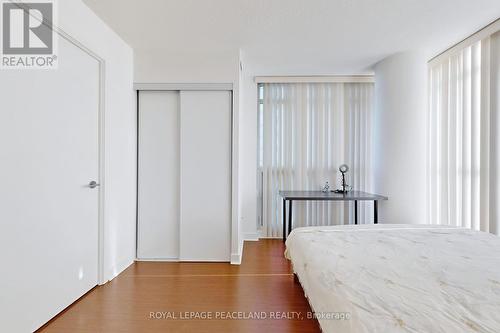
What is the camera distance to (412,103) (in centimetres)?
315

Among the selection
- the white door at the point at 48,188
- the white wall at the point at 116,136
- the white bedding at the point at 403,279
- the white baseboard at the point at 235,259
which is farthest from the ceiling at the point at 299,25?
Answer: the white baseboard at the point at 235,259

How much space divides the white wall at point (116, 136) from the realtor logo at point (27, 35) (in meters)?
0.24

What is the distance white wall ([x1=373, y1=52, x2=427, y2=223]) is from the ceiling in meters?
0.22

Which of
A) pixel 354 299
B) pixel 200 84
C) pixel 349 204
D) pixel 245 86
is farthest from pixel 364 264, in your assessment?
pixel 245 86

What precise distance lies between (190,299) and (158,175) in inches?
60.9

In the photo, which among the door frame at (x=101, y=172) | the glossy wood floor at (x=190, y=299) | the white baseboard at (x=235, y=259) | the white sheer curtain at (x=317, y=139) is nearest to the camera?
the glossy wood floor at (x=190, y=299)

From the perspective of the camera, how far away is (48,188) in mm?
1846

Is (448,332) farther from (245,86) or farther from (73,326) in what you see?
(245,86)

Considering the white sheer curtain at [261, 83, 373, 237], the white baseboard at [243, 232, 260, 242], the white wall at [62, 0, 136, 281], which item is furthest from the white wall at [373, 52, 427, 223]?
the white wall at [62, 0, 136, 281]

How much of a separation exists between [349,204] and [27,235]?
3860 millimetres

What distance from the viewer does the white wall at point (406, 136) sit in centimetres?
315

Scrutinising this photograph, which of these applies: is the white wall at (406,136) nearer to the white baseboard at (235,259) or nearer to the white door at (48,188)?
the white baseboard at (235,259)

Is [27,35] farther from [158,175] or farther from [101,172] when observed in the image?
[158,175]

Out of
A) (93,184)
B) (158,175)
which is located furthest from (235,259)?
(93,184)
